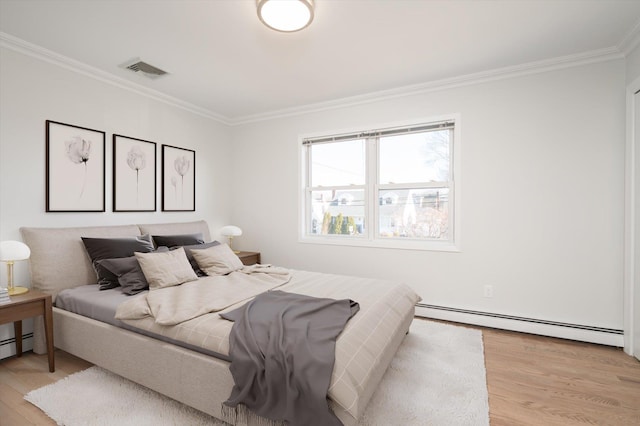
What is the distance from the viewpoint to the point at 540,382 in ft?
7.45

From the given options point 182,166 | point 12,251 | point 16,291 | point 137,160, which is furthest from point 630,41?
point 16,291

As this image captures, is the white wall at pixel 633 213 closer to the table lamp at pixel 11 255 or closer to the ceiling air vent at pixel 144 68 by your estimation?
the ceiling air vent at pixel 144 68

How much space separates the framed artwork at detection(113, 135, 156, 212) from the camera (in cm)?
339

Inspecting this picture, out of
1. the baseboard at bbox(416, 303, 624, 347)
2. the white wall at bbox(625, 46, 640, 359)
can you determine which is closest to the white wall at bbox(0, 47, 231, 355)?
the baseboard at bbox(416, 303, 624, 347)

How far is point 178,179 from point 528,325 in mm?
4329

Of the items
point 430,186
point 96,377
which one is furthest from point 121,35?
point 430,186

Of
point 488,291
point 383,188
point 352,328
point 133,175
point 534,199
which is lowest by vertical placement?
point 488,291

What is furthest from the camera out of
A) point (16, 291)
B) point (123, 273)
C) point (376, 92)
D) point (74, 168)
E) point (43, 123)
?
point (376, 92)

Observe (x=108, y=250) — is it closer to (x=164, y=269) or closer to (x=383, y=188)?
(x=164, y=269)

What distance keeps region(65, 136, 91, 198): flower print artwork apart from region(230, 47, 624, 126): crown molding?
2218 millimetres

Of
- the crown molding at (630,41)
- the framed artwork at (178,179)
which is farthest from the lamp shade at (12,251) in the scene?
the crown molding at (630,41)

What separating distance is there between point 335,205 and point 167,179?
219 centimetres

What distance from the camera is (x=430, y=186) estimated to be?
3.68 meters

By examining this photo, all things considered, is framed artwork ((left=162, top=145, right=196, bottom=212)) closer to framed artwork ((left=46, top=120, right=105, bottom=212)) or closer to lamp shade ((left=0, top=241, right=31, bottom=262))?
framed artwork ((left=46, top=120, right=105, bottom=212))
